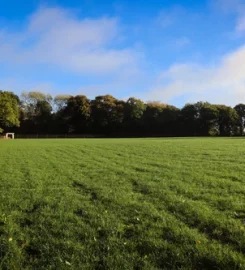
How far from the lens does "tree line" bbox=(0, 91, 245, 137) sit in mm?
107625

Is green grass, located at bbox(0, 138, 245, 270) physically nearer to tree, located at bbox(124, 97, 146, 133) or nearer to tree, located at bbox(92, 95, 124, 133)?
tree, located at bbox(92, 95, 124, 133)

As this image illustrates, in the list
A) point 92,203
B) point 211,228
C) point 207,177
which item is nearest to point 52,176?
point 92,203

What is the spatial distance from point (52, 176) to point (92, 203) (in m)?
5.08

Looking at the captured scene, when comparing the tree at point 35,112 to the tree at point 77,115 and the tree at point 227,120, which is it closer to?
the tree at point 77,115

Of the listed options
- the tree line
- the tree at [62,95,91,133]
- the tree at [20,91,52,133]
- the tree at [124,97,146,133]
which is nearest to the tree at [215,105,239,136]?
the tree line

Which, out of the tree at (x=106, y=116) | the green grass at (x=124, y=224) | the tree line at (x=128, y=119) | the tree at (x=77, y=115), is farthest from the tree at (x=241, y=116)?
the green grass at (x=124, y=224)

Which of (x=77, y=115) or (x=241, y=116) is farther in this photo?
(x=241, y=116)

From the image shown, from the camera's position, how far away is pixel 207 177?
11.9 m

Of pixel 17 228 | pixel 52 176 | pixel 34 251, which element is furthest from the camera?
pixel 52 176

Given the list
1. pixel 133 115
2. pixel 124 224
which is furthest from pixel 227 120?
pixel 124 224

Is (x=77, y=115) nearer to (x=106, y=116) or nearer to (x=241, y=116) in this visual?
(x=106, y=116)

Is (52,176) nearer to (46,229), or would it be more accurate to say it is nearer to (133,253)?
(46,229)

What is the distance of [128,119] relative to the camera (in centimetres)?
11012

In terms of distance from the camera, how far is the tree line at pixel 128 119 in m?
108
